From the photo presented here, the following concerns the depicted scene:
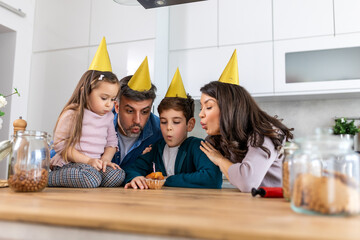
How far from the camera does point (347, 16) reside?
2484 mm

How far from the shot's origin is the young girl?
1233 mm

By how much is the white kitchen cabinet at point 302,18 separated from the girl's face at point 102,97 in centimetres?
168

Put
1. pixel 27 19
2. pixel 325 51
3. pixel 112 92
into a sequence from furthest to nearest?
pixel 27 19
pixel 325 51
pixel 112 92

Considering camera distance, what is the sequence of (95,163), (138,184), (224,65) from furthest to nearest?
(224,65) → (95,163) → (138,184)

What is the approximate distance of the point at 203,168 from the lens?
1504 millimetres

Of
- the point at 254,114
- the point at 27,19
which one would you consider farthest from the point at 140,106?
the point at 27,19

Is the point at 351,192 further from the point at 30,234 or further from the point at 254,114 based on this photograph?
the point at 254,114

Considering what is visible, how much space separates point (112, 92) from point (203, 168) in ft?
1.71

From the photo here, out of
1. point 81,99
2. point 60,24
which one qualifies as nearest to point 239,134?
point 81,99

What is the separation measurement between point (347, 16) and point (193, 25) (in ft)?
3.93

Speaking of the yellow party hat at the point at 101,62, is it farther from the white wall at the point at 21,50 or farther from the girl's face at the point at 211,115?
the white wall at the point at 21,50

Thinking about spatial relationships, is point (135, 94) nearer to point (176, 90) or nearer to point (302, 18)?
point (176, 90)

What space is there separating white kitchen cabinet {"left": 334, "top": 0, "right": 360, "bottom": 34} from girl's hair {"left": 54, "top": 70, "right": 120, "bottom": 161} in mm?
1848

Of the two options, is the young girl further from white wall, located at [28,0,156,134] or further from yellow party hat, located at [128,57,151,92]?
white wall, located at [28,0,156,134]
